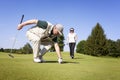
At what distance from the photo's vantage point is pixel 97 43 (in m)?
97.4

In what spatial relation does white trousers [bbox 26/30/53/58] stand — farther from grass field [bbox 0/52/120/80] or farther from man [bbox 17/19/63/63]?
grass field [bbox 0/52/120/80]

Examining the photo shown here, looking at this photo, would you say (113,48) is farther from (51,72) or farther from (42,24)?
(51,72)

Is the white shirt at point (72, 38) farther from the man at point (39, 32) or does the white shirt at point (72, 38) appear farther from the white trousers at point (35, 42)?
the white trousers at point (35, 42)

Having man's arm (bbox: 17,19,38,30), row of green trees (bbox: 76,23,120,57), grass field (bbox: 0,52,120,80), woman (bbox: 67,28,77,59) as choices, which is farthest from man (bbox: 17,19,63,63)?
row of green trees (bbox: 76,23,120,57)

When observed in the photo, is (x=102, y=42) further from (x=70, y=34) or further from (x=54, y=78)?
(x=54, y=78)

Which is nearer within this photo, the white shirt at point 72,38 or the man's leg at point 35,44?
the man's leg at point 35,44

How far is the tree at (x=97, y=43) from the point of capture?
95625 millimetres

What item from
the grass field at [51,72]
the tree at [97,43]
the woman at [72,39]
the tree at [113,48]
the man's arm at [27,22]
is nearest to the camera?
the grass field at [51,72]

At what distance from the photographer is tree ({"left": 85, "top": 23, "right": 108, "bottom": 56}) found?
95625 mm

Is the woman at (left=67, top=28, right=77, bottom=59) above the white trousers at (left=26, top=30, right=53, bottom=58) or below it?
above

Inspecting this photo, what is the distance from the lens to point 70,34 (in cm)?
2033

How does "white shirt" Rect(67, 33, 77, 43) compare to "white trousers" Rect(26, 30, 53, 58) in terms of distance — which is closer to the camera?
"white trousers" Rect(26, 30, 53, 58)

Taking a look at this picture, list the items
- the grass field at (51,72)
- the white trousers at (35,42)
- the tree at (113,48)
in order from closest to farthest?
the grass field at (51,72)
the white trousers at (35,42)
the tree at (113,48)

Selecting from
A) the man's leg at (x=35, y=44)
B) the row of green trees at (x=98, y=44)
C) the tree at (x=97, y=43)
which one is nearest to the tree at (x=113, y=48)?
the row of green trees at (x=98, y=44)
